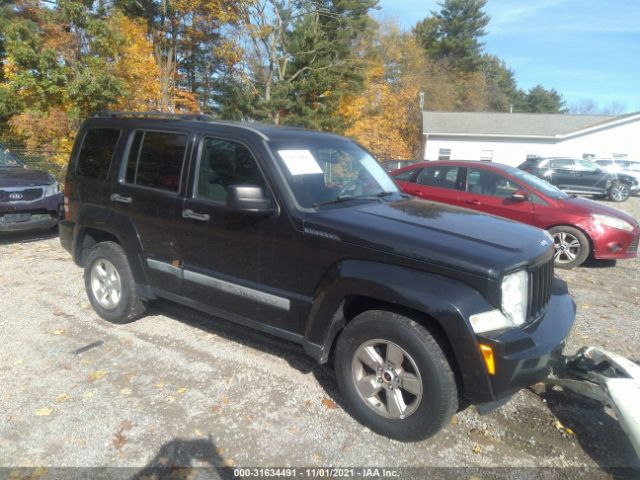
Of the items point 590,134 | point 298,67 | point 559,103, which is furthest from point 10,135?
A: point 559,103

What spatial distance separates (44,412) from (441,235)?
120 inches

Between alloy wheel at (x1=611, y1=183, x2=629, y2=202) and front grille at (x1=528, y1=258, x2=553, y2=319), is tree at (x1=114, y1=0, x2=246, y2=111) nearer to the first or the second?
alloy wheel at (x1=611, y1=183, x2=629, y2=202)

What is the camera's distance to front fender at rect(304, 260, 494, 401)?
261 centimetres

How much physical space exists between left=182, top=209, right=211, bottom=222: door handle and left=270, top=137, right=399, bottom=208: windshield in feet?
2.58

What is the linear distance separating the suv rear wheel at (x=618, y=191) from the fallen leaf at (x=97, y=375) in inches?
803

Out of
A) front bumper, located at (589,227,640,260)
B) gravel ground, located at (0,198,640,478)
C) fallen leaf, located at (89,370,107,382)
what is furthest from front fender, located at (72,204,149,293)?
front bumper, located at (589,227,640,260)

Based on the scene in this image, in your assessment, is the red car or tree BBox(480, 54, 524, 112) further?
tree BBox(480, 54, 524, 112)

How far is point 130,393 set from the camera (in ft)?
11.6

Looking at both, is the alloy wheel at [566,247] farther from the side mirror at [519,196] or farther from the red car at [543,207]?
the side mirror at [519,196]

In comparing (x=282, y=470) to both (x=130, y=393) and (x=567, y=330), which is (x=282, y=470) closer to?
(x=130, y=393)

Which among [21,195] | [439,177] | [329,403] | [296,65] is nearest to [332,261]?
[329,403]

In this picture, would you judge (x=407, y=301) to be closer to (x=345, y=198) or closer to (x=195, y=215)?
(x=345, y=198)

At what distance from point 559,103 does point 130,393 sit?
77864 mm

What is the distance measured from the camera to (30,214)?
25.4 ft
